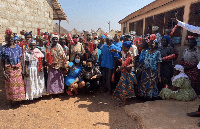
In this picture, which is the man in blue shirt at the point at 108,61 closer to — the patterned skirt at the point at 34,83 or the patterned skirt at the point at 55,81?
the patterned skirt at the point at 55,81

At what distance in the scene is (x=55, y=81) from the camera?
4.87 m

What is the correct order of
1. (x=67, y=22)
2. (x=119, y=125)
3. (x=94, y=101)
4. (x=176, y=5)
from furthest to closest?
(x=67, y=22), (x=176, y=5), (x=94, y=101), (x=119, y=125)

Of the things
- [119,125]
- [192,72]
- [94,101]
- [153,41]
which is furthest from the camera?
[94,101]

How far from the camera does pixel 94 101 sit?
4789 mm

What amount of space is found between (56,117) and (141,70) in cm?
262

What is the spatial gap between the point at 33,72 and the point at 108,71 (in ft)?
7.58

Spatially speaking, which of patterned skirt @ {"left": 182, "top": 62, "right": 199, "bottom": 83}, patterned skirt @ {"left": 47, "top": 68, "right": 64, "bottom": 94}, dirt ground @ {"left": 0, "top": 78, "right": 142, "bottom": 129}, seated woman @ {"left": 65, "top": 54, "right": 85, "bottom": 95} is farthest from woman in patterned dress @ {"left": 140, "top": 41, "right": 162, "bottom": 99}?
patterned skirt @ {"left": 47, "top": 68, "right": 64, "bottom": 94}

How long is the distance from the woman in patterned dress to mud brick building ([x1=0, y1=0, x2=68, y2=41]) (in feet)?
20.3

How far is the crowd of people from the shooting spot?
13.4ft

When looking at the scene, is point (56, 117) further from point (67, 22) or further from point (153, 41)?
point (67, 22)

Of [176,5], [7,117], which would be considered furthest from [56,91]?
[176,5]

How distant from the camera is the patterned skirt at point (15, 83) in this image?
164 inches

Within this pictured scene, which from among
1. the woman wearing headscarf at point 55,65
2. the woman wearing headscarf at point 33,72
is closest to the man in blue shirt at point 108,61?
the woman wearing headscarf at point 55,65

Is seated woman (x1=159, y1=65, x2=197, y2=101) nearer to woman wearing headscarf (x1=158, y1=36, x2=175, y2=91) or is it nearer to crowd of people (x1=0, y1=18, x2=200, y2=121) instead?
crowd of people (x1=0, y1=18, x2=200, y2=121)
